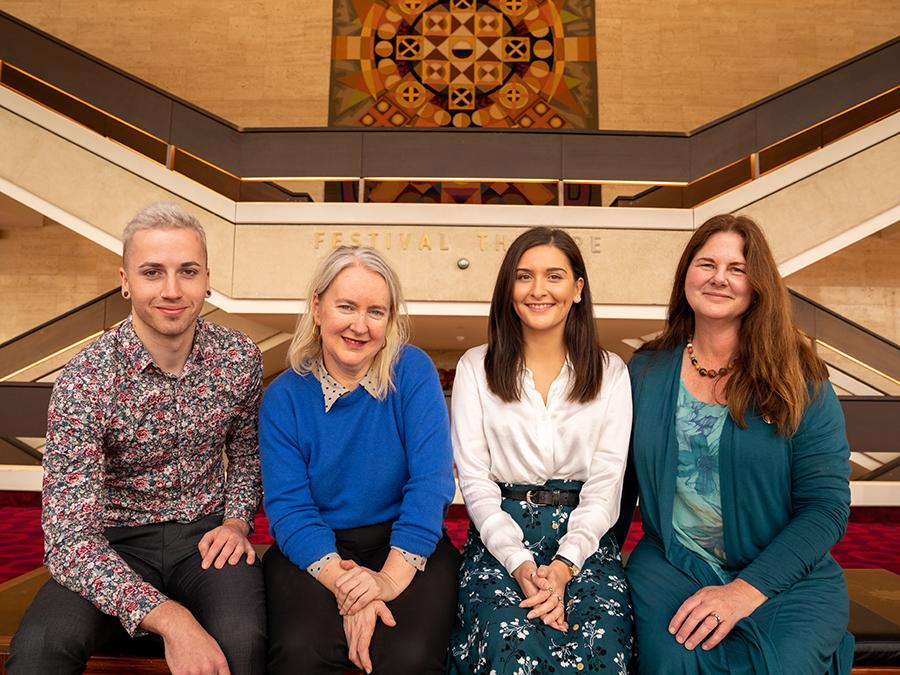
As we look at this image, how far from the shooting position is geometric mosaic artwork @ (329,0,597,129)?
11.0 meters

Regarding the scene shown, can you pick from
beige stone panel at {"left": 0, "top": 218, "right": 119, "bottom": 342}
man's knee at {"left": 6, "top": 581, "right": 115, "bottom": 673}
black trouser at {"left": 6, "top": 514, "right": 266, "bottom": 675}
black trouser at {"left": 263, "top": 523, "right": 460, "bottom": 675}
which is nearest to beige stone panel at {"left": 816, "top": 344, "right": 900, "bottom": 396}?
black trouser at {"left": 263, "top": 523, "right": 460, "bottom": 675}

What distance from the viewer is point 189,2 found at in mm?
11281

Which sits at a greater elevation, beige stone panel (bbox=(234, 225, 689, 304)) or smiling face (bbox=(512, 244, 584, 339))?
beige stone panel (bbox=(234, 225, 689, 304))

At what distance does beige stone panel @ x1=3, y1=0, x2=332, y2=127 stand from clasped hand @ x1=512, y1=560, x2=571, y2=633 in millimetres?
10314

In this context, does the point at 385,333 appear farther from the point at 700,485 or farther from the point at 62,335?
the point at 62,335

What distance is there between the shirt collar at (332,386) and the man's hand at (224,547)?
470mm

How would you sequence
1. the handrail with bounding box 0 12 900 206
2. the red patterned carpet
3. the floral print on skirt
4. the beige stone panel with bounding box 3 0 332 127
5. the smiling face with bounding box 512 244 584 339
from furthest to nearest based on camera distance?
the beige stone panel with bounding box 3 0 332 127 → the handrail with bounding box 0 12 900 206 → the red patterned carpet → the smiling face with bounding box 512 244 584 339 → the floral print on skirt

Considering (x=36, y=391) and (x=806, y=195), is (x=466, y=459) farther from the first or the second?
(x=806, y=195)

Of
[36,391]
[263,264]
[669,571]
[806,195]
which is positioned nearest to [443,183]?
[263,264]

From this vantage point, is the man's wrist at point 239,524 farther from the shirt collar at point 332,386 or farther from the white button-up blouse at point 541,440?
Answer: the white button-up blouse at point 541,440

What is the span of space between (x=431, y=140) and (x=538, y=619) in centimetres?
657

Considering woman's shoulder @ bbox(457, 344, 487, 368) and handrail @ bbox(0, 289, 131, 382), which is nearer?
woman's shoulder @ bbox(457, 344, 487, 368)

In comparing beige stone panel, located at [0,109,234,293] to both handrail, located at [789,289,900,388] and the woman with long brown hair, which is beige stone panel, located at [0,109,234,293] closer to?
handrail, located at [789,289,900,388]

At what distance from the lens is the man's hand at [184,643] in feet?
5.69
